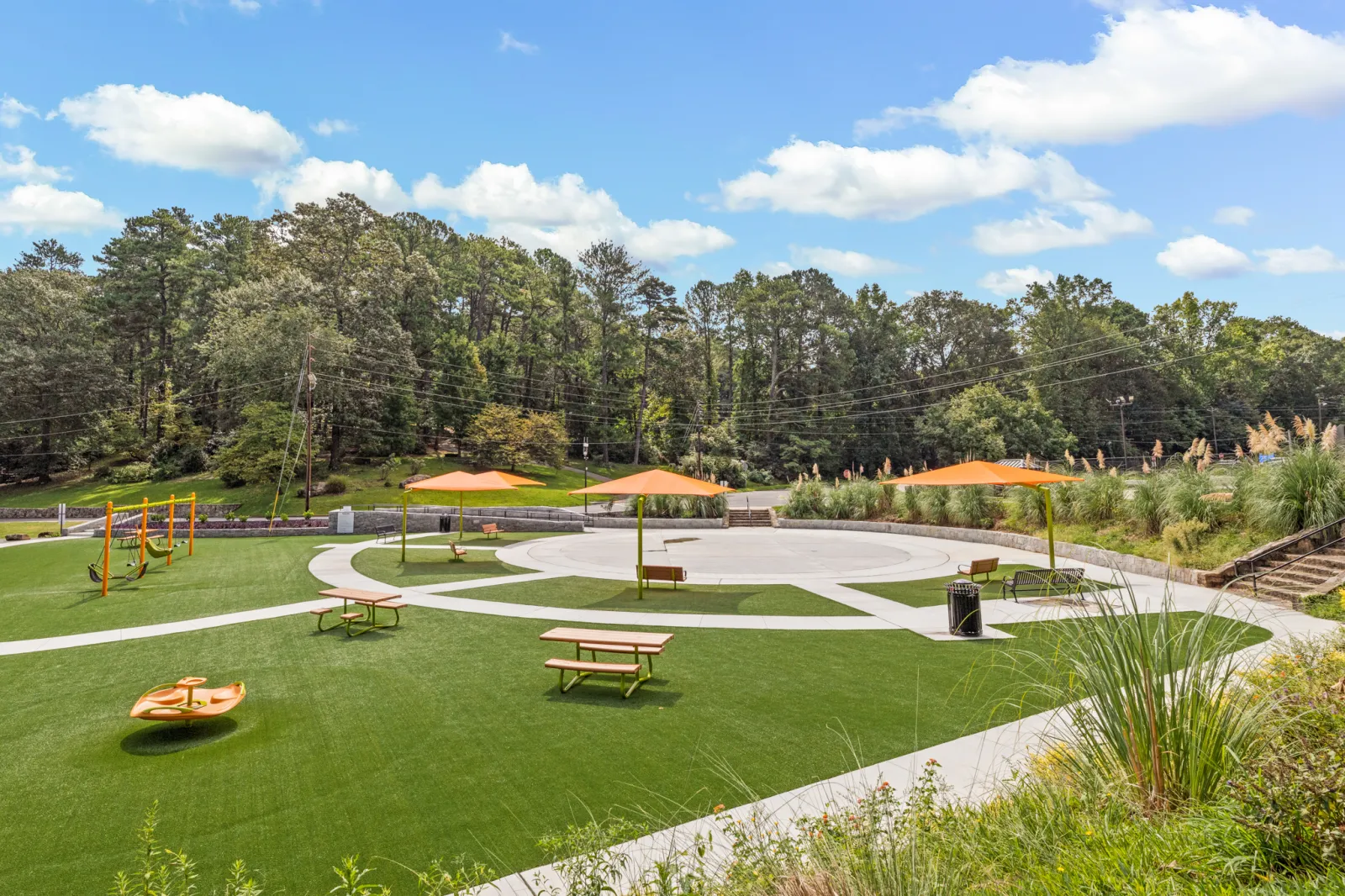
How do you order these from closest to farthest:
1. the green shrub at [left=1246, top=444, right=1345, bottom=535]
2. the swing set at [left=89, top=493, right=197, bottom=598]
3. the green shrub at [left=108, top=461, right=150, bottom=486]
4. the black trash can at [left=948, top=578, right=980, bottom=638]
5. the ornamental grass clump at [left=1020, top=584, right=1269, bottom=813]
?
the ornamental grass clump at [left=1020, top=584, right=1269, bottom=813] < the black trash can at [left=948, top=578, right=980, bottom=638] < the green shrub at [left=1246, top=444, right=1345, bottom=535] < the swing set at [left=89, top=493, right=197, bottom=598] < the green shrub at [left=108, top=461, right=150, bottom=486]

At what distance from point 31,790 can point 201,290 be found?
62258 mm

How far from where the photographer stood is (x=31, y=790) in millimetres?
5727

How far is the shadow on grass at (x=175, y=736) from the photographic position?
6625 millimetres

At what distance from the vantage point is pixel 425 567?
60.4 feet

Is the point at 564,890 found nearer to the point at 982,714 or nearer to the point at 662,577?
the point at 982,714

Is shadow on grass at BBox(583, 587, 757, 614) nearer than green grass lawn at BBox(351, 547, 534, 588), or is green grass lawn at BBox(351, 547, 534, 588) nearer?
shadow on grass at BBox(583, 587, 757, 614)

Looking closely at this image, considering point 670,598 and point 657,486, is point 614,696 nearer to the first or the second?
point 657,486

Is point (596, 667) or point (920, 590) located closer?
point (596, 667)

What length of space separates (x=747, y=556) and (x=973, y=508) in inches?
372

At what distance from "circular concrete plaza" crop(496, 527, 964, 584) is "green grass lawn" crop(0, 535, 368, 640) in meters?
6.15

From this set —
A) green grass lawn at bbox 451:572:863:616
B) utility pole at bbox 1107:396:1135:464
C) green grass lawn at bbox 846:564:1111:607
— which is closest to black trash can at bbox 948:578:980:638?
green grass lawn at bbox 451:572:863:616

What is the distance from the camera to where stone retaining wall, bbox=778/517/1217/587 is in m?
14.5

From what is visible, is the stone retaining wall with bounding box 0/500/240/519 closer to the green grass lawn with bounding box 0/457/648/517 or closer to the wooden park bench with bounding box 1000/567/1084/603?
the green grass lawn with bounding box 0/457/648/517

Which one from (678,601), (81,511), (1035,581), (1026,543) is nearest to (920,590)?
(1035,581)
